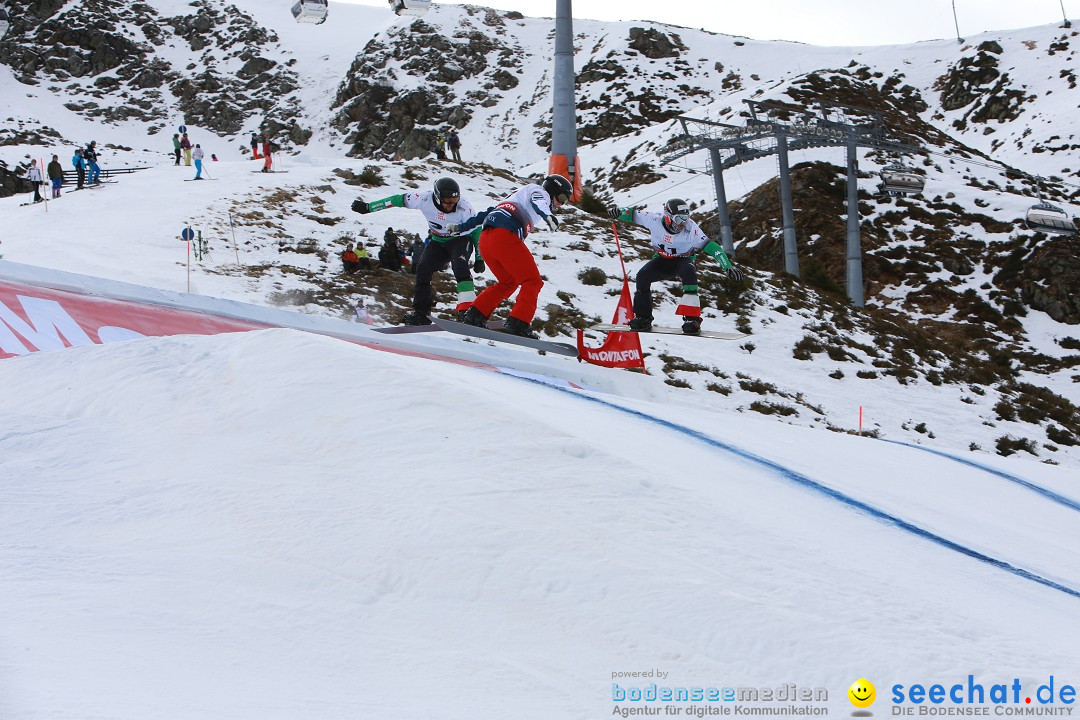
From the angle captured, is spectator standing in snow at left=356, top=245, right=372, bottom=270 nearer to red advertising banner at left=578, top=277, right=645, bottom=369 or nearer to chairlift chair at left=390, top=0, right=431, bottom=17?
red advertising banner at left=578, top=277, right=645, bottom=369

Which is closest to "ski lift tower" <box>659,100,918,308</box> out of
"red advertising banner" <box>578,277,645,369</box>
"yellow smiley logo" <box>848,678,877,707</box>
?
"red advertising banner" <box>578,277,645,369</box>

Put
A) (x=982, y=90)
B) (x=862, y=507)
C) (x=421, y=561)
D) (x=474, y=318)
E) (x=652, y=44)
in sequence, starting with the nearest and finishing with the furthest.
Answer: (x=421, y=561), (x=862, y=507), (x=474, y=318), (x=982, y=90), (x=652, y=44)

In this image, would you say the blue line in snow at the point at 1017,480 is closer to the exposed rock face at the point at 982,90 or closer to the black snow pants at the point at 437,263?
the black snow pants at the point at 437,263

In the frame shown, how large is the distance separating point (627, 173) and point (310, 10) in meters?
22.5

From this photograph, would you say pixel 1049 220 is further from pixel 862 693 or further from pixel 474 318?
pixel 862 693

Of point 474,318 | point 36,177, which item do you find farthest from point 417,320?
point 36,177

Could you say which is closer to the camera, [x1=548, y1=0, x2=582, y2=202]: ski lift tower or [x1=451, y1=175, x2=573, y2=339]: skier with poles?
[x1=451, y1=175, x2=573, y2=339]: skier with poles

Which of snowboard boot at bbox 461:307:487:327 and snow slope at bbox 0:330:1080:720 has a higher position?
snowboard boot at bbox 461:307:487:327

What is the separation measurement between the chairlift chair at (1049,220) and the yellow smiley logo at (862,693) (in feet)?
99.5

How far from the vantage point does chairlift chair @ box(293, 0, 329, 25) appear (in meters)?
24.6

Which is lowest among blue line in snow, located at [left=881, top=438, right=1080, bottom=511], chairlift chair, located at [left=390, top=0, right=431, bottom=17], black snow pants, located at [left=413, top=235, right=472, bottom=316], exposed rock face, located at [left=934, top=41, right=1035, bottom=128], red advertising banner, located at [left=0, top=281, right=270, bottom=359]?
blue line in snow, located at [left=881, top=438, right=1080, bottom=511]

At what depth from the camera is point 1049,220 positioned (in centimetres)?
2850

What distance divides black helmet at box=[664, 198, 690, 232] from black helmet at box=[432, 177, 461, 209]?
292 cm

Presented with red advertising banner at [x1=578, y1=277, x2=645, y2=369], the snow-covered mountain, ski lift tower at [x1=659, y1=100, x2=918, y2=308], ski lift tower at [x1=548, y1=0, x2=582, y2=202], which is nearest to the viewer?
red advertising banner at [x1=578, y1=277, x2=645, y2=369]
